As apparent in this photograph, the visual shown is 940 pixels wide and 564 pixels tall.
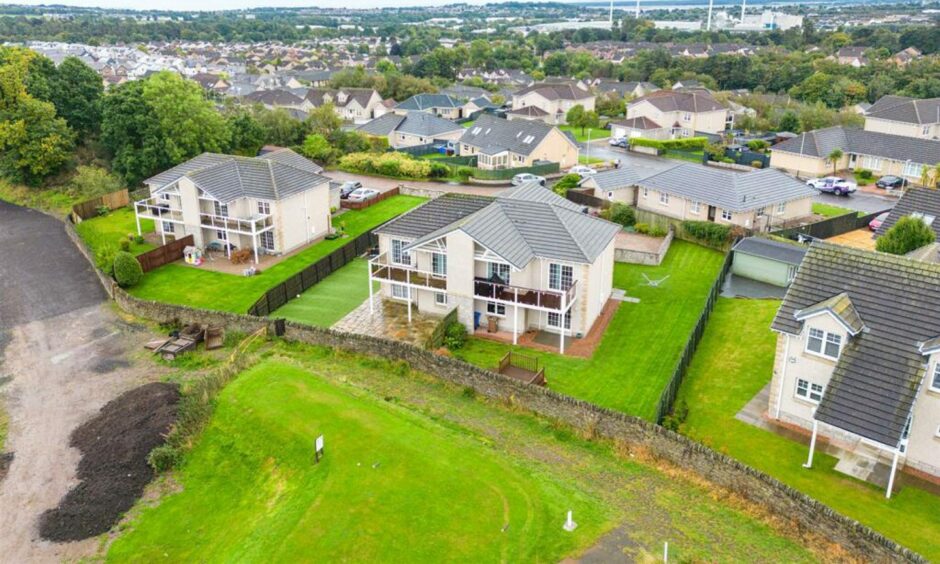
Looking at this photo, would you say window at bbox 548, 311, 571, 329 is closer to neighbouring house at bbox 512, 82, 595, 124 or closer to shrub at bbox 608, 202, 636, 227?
shrub at bbox 608, 202, 636, 227

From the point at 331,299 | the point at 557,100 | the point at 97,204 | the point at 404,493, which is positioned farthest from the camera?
the point at 557,100

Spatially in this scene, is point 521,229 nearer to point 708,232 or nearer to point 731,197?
point 708,232

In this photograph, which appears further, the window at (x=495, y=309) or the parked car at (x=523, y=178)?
the parked car at (x=523, y=178)

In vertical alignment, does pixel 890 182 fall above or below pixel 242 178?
below

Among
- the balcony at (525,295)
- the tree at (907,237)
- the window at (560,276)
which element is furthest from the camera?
the tree at (907,237)

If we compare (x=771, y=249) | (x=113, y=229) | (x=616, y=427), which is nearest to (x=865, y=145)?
(x=771, y=249)

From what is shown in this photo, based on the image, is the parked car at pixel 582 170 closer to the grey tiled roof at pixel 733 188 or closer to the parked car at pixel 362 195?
the grey tiled roof at pixel 733 188

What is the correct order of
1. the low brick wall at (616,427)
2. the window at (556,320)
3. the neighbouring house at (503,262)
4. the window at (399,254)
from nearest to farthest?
the low brick wall at (616,427), the neighbouring house at (503,262), the window at (556,320), the window at (399,254)

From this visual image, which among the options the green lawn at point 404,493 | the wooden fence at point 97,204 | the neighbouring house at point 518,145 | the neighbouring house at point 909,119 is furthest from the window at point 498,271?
the neighbouring house at point 909,119

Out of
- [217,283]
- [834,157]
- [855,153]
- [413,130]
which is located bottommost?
[217,283]
